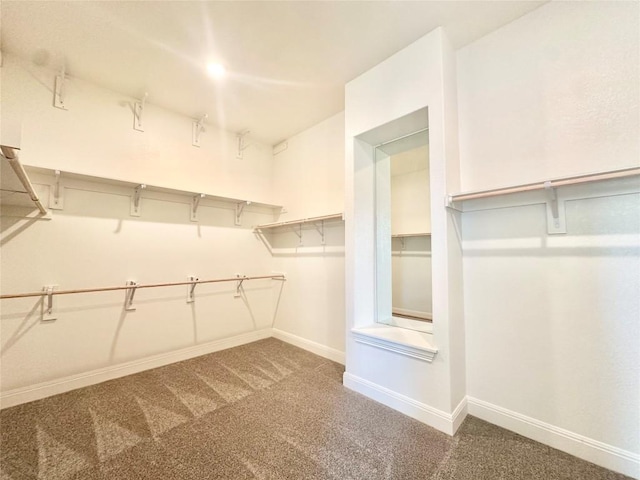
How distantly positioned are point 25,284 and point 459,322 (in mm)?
3324

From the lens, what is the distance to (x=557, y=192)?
1.50m

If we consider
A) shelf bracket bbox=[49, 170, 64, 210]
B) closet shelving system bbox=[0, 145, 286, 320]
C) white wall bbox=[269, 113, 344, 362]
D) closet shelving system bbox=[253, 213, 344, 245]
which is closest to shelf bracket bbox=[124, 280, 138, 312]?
closet shelving system bbox=[0, 145, 286, 320]

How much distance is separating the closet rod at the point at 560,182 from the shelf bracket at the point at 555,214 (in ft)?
0.48

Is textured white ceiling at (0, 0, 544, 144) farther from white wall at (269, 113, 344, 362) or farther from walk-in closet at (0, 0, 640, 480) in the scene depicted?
white wall at (269, 113, 344, 362)

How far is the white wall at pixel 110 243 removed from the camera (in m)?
1.98

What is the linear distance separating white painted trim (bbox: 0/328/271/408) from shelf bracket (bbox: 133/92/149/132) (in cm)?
235

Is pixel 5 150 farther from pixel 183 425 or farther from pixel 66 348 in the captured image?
pixel 66 348

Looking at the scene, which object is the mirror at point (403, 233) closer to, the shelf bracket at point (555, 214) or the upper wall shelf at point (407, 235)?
the upper wall shelf at point (407, 235)

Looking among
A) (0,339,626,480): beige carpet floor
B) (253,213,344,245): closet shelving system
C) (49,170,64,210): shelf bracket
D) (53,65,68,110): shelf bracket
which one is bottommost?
(0,339,626,480): beige carpet floor

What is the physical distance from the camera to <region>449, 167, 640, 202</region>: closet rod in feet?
3.88

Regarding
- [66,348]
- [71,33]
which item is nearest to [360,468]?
[66,348]

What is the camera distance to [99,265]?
2.28 meters

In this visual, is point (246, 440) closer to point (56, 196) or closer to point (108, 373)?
point (108, 373)

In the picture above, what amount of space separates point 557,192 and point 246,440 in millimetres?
2424
